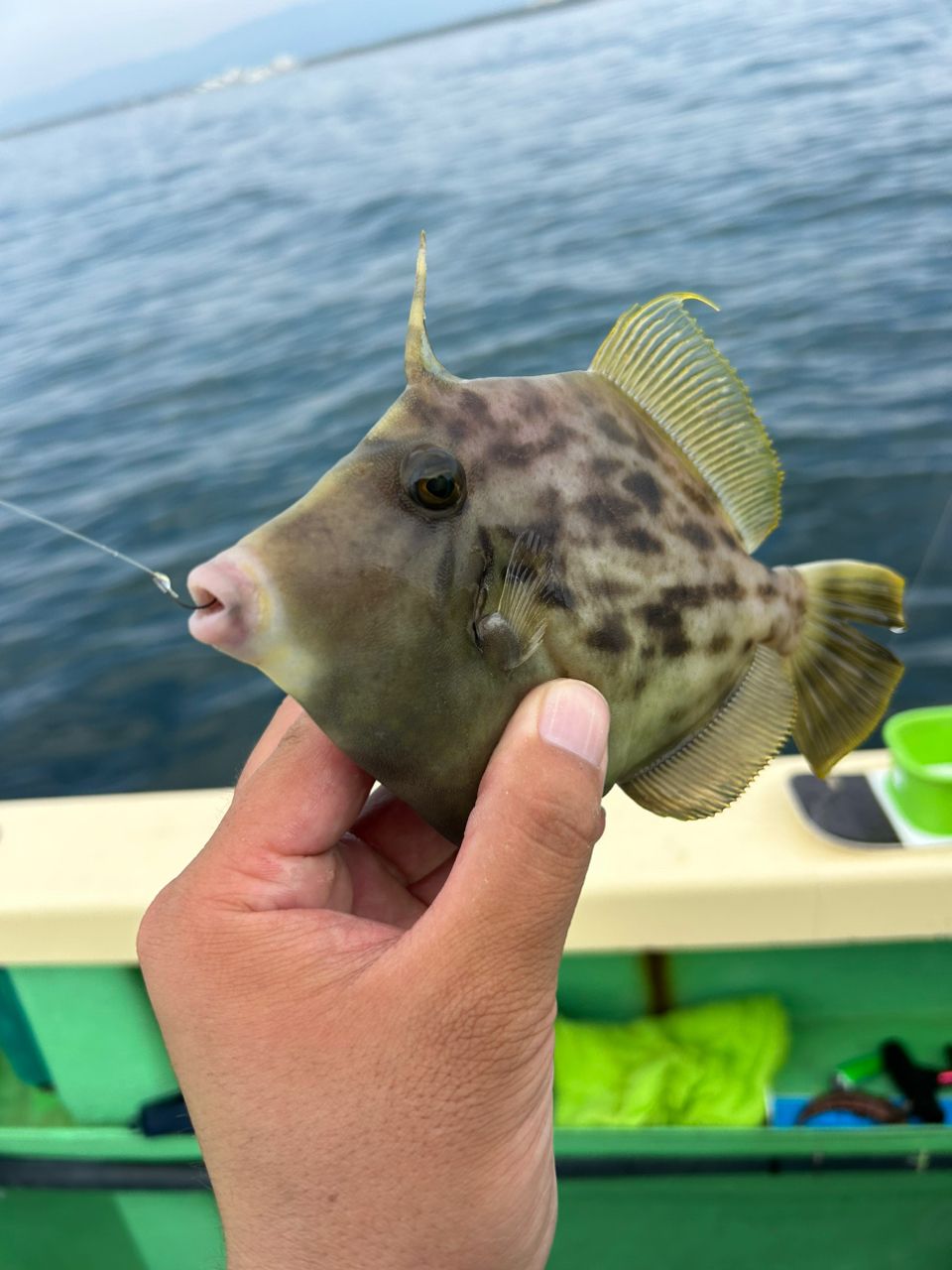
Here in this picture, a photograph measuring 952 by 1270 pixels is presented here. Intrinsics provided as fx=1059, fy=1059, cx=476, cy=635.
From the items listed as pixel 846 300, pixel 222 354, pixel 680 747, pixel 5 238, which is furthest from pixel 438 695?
pixel 5 238

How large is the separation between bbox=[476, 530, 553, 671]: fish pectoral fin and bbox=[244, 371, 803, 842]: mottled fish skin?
15 mm

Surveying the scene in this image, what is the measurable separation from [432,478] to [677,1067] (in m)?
2.29

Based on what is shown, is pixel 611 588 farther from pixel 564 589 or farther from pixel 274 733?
pixel 274 733

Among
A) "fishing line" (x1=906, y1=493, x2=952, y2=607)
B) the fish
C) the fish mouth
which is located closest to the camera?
the fish mouth

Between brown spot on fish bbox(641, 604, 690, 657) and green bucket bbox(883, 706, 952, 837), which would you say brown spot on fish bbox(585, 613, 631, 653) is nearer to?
brown spot on fish bbox(641, 604, 690, 657)

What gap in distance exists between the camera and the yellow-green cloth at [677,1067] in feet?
9.84

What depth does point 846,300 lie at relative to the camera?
10734 mm

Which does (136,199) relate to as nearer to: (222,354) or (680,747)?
(222,354)

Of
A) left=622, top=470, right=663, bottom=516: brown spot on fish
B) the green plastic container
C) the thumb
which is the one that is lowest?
the green plastic container

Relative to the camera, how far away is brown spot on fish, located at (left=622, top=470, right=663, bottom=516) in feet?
5.45

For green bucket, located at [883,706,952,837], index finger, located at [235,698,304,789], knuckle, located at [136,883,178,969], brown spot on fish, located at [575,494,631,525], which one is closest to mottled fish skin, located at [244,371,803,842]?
brown spot on fish, located at [575,494,631,525]

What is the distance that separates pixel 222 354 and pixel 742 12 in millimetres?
36441

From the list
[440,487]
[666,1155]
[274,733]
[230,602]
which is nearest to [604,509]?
[440,487]

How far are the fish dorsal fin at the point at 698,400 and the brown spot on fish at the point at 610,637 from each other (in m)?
0.40
